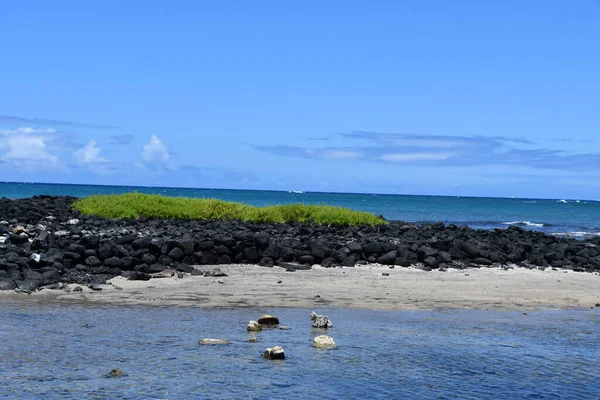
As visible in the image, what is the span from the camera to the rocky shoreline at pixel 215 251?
48.8 feet

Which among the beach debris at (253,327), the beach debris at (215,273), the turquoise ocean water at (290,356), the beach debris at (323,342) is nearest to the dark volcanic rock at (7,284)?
the turquoise ocean water at (290,356)

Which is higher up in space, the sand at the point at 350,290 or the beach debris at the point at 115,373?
the sand at the point at 350,290

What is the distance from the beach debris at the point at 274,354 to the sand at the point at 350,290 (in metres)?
4.02

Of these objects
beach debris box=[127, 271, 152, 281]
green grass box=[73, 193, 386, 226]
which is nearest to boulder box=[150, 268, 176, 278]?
beach debris box=[127, 271, 152, 281]

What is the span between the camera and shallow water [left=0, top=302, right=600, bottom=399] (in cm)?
707

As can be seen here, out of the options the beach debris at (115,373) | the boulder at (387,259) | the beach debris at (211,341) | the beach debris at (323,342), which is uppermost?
the boulder at (387,259)

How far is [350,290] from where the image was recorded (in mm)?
14523

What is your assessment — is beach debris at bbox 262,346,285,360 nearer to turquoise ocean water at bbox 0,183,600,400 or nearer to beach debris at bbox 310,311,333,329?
turquoise ocean water at bbox 0,183,600,400

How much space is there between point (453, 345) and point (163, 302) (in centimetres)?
524

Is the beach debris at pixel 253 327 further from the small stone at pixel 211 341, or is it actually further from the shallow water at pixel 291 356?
the small stone at pixel 211 341

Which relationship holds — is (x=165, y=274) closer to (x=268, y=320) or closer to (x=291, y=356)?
(x=268, y=320)

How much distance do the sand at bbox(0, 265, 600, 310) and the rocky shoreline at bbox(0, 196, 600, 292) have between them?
617 mm

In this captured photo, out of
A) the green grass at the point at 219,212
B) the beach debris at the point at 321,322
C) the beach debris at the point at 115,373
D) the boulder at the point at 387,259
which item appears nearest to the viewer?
the beach debris at the point at 115,373

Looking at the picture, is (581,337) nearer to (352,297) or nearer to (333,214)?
(352,297)
